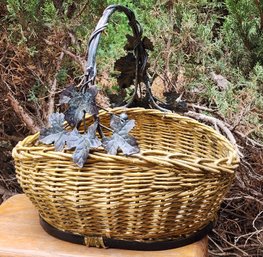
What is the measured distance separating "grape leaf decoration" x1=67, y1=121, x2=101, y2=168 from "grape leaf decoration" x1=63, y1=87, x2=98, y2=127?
22 mm

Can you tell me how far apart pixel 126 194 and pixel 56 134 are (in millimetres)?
168

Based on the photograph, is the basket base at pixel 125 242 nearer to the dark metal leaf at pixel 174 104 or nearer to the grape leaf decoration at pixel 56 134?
the grape leaf decoration at pixel 56 134

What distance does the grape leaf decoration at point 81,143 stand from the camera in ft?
2.73

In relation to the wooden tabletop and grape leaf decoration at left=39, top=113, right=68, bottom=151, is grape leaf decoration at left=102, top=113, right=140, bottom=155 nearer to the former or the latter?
grape leaf decoration at left=39, top=113, right=68, bottom=151


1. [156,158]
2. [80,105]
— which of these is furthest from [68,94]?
[156,158]

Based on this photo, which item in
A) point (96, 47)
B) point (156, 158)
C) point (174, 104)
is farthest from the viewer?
point (174, 104)

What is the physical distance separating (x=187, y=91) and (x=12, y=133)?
613 mm

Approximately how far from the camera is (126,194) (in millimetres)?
Answer: 842

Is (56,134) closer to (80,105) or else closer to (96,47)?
(80,105)

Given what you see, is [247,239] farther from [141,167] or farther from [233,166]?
[141,167]

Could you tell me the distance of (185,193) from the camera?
863 mm

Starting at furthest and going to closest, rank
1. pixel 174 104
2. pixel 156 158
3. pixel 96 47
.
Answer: pixel 174 104 < pixel 96 47 < pixel 156 158

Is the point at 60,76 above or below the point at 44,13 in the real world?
below

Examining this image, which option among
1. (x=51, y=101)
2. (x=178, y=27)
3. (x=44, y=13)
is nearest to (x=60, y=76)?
(x=51, y=101)
